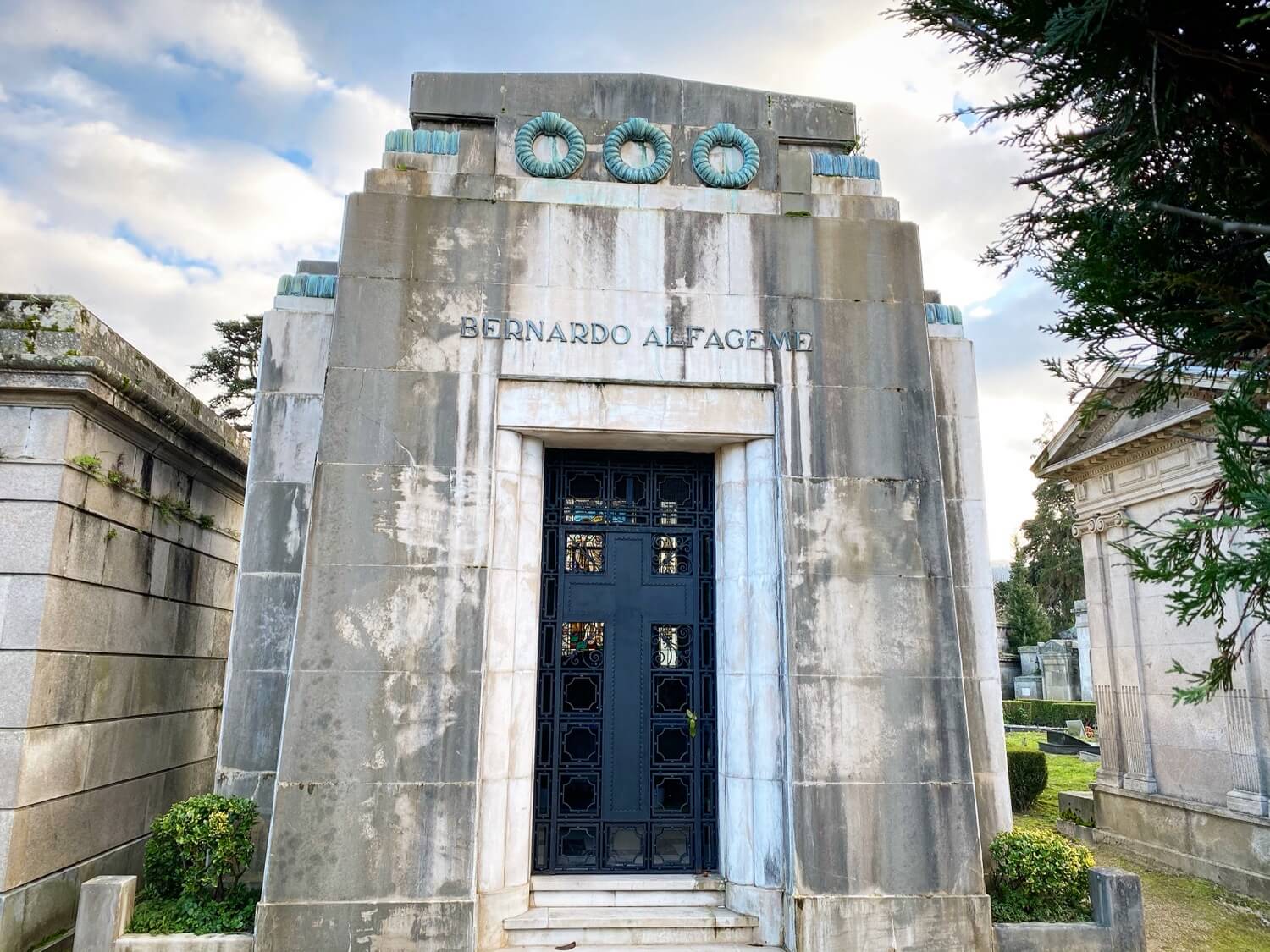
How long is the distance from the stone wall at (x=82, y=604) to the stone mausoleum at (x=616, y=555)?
4.72 feet

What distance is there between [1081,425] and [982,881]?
382 inches

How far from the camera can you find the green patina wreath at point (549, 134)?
30.2ft

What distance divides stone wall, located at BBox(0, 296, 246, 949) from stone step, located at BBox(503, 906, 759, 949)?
435 cm

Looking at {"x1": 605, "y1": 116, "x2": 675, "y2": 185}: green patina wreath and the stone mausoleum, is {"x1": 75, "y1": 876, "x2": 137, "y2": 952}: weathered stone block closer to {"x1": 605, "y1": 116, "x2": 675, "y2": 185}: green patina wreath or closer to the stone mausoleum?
the stone mausoleum

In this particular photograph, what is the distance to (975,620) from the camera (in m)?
9.02

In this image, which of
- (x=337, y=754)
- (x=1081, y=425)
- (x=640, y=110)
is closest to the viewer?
(x=337, y=754)

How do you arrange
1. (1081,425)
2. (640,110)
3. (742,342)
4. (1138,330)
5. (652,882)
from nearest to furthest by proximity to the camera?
(1138,330) → (652,882) → (742,342) → (640,110) → (1081,425)

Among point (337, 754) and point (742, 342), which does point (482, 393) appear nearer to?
point (742, 342)

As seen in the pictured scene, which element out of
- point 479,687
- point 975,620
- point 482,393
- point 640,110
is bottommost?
point 479,687

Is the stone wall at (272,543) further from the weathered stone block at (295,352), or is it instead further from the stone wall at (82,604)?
the stone wall at (82,604)

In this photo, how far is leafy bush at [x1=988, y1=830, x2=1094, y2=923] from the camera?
7.96 meters

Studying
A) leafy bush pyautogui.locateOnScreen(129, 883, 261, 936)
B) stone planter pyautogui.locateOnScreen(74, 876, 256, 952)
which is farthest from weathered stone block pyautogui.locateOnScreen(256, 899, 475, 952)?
leafy bush pyautogui.locateOnScreen(129, 883, 261, 936)

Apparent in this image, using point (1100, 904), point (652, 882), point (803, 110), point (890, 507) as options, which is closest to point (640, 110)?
point (803, 110)

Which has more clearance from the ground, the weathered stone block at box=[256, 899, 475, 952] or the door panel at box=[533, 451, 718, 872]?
the door panel at box=[533, 451, 718, 872]
